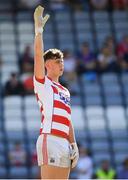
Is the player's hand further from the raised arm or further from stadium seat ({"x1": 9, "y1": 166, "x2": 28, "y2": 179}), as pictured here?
stadium seat ({"x1": 9, "y1": 166, "x2": 28, "y2": 179})

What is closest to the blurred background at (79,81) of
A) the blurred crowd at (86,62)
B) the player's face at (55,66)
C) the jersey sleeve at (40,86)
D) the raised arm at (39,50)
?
the blurred crowd at (86,62)

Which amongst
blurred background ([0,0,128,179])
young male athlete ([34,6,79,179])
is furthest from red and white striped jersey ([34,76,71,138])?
blurred background ([0,0,128,179])

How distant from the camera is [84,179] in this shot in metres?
13.6

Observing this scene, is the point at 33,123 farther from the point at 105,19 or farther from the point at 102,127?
the point at 105,19

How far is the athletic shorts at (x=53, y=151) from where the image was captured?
7.32 meters

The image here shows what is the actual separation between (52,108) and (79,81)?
10.1 metres

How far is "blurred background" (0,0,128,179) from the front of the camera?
15.2 m

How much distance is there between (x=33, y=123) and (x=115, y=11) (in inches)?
175

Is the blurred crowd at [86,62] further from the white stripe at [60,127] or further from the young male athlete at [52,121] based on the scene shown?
the white stripe at [60,127]

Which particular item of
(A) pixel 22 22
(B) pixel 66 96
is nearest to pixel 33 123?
(A) pixel 22 22

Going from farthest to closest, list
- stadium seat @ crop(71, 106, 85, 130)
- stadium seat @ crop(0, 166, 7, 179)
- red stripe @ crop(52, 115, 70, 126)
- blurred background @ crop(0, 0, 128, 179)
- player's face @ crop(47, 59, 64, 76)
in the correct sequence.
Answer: stadium seat @ crop(71, 106, 85, 130), blurred background @ crop(0, 0, 128, 179), stadium seat @ crop(0, 166, 7, 179), player's face @ crop(47, 59, 64, 76), red stripe @ crop(52, 115, 70, 126)

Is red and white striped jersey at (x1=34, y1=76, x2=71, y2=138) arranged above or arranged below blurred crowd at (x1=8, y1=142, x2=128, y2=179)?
below

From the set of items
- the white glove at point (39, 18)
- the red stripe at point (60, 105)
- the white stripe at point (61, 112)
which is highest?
the white glove at point (39, 18)

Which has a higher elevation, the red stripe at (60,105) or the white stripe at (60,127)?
the red stripe at (60,105)
